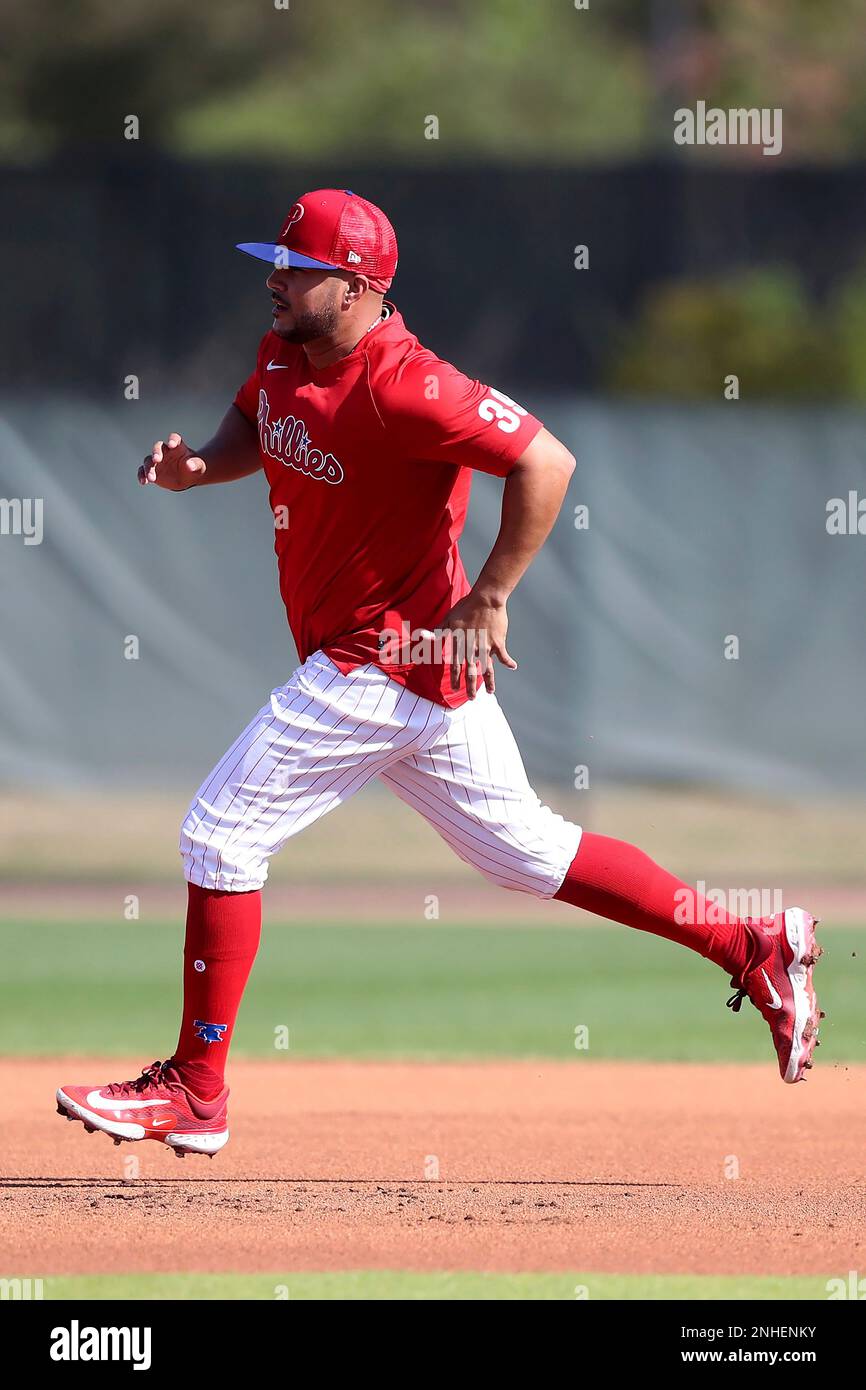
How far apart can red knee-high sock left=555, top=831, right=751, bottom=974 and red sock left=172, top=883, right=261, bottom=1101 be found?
77 centimetres

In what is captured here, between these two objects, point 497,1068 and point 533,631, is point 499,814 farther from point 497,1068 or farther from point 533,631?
point 533,631

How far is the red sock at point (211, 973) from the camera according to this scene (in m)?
4.62

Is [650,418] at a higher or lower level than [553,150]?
lower

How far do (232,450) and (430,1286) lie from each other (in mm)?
2105

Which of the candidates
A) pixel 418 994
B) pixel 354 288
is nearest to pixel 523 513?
pixel 354 288

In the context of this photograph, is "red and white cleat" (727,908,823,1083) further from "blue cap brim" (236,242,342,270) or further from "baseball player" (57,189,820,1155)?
"blue cap brim" (236,242,342,270)

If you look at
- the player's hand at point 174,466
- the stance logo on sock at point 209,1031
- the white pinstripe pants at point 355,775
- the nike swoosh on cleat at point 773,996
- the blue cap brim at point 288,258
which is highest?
the blue cap brim at point 288,258

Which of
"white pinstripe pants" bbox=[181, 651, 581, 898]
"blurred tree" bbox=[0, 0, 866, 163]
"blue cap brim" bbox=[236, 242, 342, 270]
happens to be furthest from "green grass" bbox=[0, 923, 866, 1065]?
"blurred tree" bbox=[0, 0, 866, 163]

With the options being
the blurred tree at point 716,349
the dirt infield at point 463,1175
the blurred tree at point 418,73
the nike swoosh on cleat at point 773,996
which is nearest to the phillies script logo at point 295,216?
the nike swoosh on cleat at point 773,996

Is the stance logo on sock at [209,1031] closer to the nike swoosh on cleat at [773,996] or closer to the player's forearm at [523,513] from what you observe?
the player's forearm at [523,513]

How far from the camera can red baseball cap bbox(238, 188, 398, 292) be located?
14.8 feet
